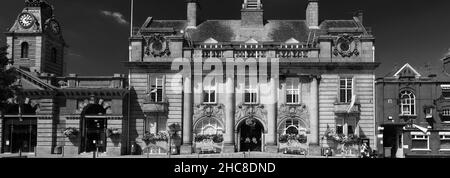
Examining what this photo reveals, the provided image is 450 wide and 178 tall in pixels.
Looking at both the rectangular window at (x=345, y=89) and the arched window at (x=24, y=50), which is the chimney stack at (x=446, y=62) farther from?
the arched window at (x=24, y=50)

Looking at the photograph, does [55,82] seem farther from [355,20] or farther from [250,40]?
[355,20]

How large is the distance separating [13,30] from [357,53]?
31.8 metres

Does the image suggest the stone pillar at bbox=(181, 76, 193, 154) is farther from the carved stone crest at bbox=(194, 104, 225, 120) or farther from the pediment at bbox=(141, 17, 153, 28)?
the pediment at bbox=(141, 17, 153, 28)

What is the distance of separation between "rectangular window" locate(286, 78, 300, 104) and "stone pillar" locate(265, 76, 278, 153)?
106 centimetres

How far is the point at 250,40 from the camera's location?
134 feet

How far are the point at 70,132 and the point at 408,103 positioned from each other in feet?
99.1

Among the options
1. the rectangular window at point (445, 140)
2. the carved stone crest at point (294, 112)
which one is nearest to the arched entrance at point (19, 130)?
the carved stone crest at point (294, 112)

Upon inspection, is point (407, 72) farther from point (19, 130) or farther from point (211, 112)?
point (19, 130)

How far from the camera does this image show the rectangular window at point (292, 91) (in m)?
39.5

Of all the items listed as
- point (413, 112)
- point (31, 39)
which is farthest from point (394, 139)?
point (31, 39)

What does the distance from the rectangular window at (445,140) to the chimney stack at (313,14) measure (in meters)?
15.2

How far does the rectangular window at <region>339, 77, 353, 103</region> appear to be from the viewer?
39.2 meters

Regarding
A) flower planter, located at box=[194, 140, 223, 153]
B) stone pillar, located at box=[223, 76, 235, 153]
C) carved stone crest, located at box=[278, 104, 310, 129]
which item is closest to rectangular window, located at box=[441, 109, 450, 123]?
carved stone crest, located at box=[278, 104, 310, 129]
